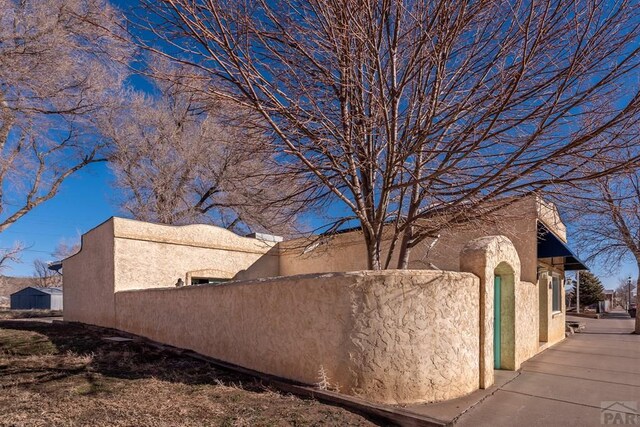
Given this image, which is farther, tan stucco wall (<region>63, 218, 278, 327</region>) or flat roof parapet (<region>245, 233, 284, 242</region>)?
flat roof parapet (<region>245, 233, 284, 242</region>)

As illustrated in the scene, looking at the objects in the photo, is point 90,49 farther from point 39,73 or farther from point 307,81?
point 307,81

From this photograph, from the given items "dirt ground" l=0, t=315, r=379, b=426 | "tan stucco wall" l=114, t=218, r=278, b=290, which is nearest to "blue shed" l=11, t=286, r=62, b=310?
"tan stucco wall" l=114, t=218, r=278, b=290

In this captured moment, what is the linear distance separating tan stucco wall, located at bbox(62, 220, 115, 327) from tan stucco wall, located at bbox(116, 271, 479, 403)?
860 centimetres

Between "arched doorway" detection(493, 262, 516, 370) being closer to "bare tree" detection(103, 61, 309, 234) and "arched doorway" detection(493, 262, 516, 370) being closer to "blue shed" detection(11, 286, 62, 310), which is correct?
"bare tree" detection(103, 61, 309, 234)

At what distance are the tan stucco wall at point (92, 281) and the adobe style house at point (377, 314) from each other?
0.11 meters

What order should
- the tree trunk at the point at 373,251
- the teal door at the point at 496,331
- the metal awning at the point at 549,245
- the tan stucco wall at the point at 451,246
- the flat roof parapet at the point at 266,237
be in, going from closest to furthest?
the tree trunk at the point at 373,251 → the teal door at the point at 496,331 → the tan stucco wall at the point at 451,246 → the metal awning at the point at 549,245 → the flat roof parapet at the point at 266,237

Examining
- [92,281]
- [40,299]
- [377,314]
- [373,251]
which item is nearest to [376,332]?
[377,314]

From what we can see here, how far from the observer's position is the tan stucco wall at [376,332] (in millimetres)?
5691

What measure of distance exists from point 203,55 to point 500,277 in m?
6.76

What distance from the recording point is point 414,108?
653 cm

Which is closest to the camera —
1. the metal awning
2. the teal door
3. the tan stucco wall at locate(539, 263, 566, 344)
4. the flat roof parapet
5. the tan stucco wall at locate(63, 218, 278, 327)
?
the teal door

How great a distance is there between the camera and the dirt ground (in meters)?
4.97

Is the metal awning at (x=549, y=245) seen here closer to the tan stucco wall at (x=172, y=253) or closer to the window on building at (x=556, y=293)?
the window on building at (x=556, y=293)

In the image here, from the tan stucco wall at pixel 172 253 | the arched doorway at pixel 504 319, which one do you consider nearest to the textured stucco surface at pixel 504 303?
the arched doorway at pixel 504 319
